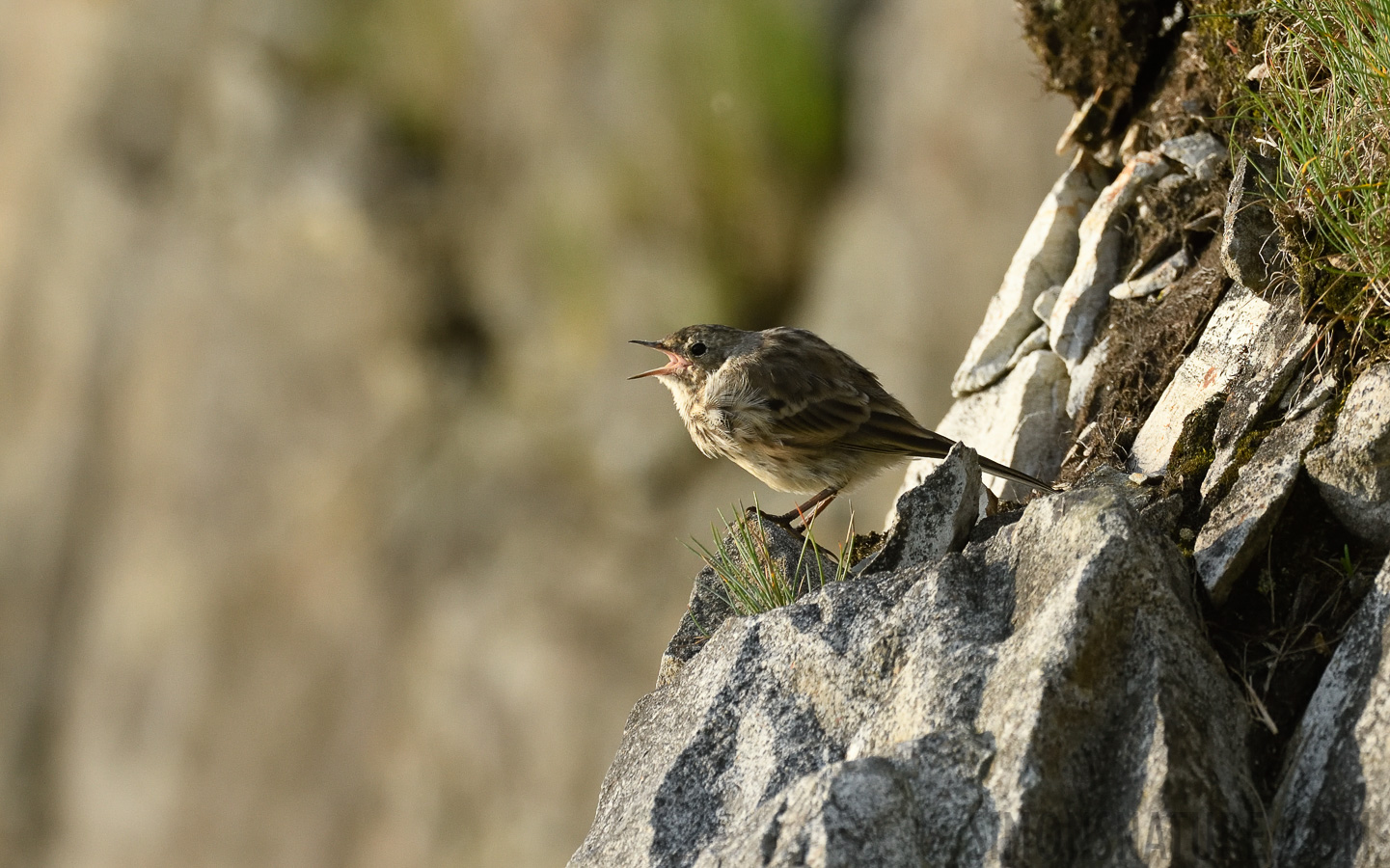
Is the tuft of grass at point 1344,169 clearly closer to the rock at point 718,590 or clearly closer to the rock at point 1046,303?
the rock at point 718,590

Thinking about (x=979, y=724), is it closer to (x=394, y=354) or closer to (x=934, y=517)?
(x=934, y=517)

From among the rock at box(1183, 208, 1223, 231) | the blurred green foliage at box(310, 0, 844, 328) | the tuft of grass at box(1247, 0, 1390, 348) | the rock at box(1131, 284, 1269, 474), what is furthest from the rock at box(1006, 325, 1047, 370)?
the blurred green foliage at box(310, 0, 844, 328)

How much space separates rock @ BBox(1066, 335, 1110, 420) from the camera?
6.23 metres

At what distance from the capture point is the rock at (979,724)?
3.14 meters

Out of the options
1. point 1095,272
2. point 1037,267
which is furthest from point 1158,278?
point 1037,267

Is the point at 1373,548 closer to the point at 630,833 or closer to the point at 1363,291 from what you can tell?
the point at 1363,291

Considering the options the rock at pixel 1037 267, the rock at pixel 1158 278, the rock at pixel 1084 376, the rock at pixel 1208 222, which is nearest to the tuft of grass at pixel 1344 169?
the rock at pixel 1208 222

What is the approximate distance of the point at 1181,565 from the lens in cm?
374

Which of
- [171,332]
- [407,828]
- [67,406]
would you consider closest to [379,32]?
[171,332]

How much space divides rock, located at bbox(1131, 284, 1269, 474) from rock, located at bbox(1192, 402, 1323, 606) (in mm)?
820

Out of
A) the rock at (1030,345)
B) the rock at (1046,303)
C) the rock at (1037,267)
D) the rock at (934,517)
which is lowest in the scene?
the rock at (934,517)

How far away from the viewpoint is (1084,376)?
6.34 meters

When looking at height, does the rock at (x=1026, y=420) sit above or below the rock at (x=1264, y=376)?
above

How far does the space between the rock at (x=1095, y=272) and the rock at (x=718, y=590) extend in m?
2.01
